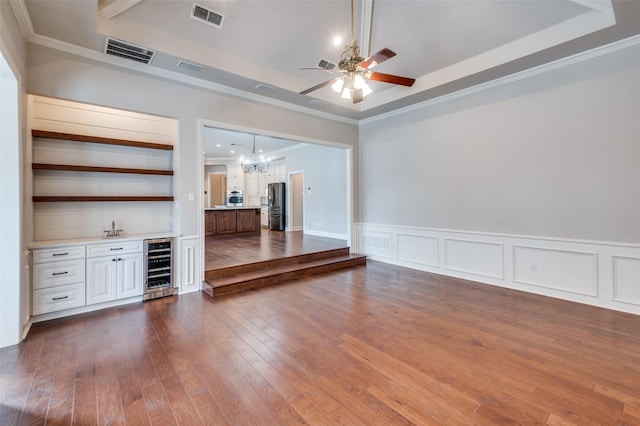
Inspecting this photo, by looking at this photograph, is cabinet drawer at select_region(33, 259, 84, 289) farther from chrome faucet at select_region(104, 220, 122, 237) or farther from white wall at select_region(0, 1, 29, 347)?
chrome faucet at select_region(104, 220, 122, 237)

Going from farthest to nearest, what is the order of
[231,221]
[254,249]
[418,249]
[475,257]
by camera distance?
[231,221]
[254,249]
[418,249]
[475,257]

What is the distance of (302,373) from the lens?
233cm

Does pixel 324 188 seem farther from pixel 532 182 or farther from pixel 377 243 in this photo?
pixel 532 182

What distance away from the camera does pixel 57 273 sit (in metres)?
3.35

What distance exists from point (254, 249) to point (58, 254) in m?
3.63

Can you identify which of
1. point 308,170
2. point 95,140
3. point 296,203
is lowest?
point 296,203

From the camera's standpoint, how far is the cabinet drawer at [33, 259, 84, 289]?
3.24 meters

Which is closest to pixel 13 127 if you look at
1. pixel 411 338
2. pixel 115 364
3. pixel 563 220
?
pixel 115 364

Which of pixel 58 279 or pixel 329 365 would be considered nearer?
pixel 329 365

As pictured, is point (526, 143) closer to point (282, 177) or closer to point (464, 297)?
point (464, 297)

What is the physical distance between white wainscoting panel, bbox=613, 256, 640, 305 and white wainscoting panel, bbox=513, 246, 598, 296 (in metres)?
0.18

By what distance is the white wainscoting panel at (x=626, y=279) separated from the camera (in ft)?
11.4

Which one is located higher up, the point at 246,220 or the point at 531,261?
the point at 246,220

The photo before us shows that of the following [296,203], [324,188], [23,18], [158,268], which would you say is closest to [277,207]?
[296,203]
